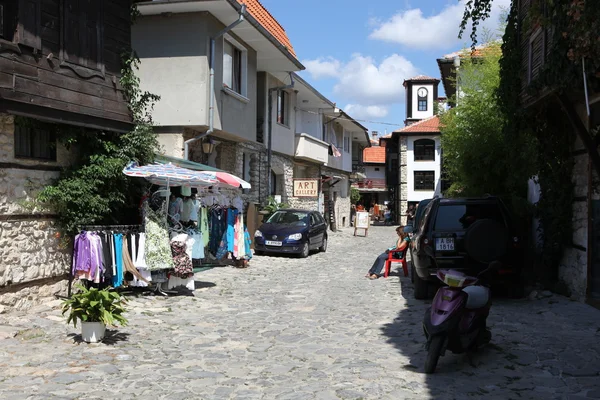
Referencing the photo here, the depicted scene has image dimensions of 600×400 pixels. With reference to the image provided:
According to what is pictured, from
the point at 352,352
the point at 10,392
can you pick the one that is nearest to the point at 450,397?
the point at 352,352

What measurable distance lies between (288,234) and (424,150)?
3438cm

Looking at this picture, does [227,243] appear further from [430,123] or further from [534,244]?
[430,123]

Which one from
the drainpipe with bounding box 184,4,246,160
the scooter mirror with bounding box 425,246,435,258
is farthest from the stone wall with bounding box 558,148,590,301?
the drainpipe with bounding box 184,4,246,160

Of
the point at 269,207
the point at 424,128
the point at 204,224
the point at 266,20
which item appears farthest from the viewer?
the point at 424,128

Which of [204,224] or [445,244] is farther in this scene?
[204,224]

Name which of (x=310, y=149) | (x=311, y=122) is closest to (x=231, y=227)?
(x=310, y=149)

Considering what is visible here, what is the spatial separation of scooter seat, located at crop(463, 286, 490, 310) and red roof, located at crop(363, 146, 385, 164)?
196 feet

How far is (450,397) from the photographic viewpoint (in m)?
5.06

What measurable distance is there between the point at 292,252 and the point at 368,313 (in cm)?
882

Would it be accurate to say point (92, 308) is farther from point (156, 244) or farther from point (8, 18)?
point (8, 18)

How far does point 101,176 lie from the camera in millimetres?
9398

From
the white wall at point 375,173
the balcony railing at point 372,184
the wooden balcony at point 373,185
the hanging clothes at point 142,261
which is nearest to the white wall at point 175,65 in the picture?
the hanging clothes at point 142,261

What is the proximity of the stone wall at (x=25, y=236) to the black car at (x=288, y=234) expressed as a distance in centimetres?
931

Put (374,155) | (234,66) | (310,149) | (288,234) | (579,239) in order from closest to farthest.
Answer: (579,239), (234,66), (288,234), (310,149), (374,155)
